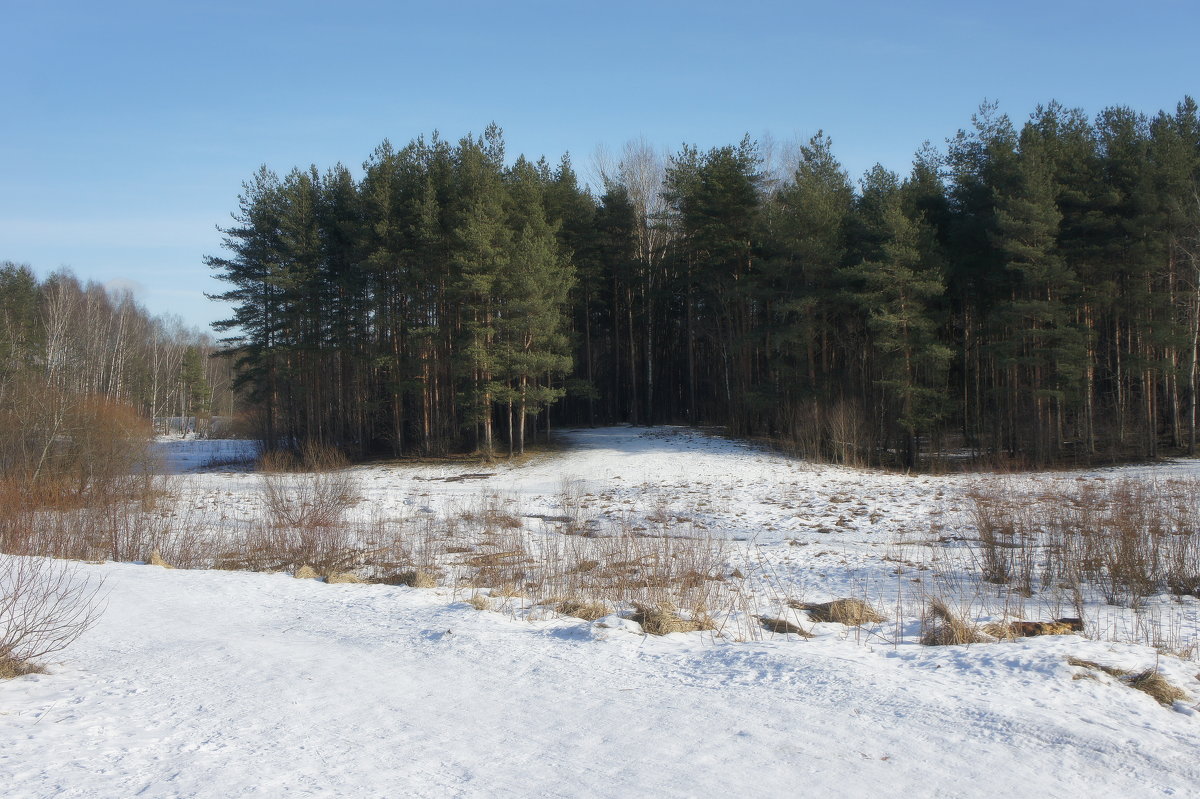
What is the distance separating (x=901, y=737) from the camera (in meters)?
3.97

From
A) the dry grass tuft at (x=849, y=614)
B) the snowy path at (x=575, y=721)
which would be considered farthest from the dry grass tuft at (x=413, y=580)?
the dry grass tuft at (x=849, y=614)

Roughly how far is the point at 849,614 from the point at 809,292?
2275cm

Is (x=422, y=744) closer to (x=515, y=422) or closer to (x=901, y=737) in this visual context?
(x=901, y=737)

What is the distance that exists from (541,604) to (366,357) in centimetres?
2869

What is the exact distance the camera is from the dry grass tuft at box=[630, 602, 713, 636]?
21.1ft

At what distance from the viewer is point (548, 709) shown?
15.1 ft

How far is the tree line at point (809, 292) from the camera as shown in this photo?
2538 centimetres

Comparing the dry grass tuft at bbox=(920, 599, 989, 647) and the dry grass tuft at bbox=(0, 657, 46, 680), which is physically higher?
the dry grass tuft at bbox=(0, 657, 46, 680)

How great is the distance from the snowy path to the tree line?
21953 millimetres

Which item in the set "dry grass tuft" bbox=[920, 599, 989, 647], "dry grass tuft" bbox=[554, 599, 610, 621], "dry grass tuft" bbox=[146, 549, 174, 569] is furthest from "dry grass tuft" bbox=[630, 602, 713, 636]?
"dry grass tuft" bbox=[146, 549, 174, 569]

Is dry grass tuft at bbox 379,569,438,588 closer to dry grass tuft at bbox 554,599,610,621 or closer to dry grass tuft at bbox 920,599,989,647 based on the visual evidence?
dry grass tuft at bbox 554,599,610,621

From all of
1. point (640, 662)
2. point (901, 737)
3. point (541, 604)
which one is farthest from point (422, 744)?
point (541, 604)

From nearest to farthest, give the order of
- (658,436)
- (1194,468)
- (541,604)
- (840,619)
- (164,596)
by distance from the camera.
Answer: (840,619) → (541,604) → (164,596) → (1194,468) → (658,436)

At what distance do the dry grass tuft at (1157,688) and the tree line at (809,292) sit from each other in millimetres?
21829
